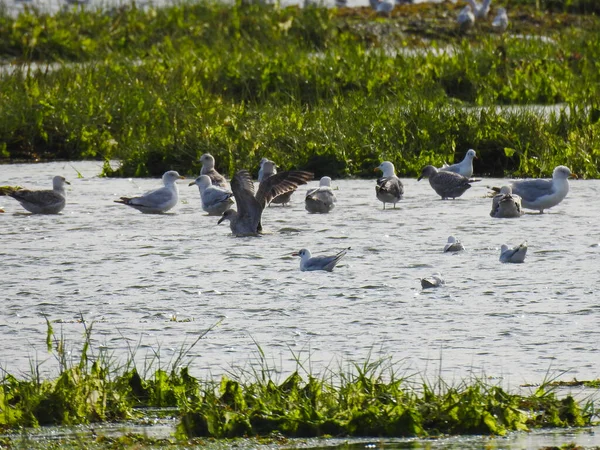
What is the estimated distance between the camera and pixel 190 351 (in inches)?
248

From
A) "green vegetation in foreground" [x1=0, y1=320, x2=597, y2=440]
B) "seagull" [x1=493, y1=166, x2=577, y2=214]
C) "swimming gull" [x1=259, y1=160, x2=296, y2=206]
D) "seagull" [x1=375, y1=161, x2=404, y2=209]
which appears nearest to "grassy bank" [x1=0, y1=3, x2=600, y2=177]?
A: "swimming gull" [x1=259, y1=160, x2=296, y2=206]

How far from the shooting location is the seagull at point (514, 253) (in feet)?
27.6

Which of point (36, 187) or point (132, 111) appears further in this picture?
point (132, 111)

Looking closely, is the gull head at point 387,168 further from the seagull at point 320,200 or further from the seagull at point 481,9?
the seagull at point 481,9

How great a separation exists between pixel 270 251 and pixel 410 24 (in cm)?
Answer: 1550

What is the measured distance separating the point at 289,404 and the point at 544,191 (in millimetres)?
5984

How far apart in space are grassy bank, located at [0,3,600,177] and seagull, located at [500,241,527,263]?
448 centimetres

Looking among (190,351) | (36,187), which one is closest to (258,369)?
(190,351)

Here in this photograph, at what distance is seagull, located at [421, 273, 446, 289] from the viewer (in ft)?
25.2

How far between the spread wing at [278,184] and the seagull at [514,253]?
2336 millimetres

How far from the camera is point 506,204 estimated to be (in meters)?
10.5

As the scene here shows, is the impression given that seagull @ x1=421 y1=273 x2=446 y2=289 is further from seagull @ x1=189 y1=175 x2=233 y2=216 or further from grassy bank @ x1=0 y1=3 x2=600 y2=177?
grassy bank @ x1=0 y1=3 x2=600 y2=177

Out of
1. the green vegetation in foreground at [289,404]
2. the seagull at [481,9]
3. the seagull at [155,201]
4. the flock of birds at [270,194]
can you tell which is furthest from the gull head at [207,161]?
the seagull at [481,9]

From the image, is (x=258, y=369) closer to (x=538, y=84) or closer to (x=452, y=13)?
(x=538, y=84)
